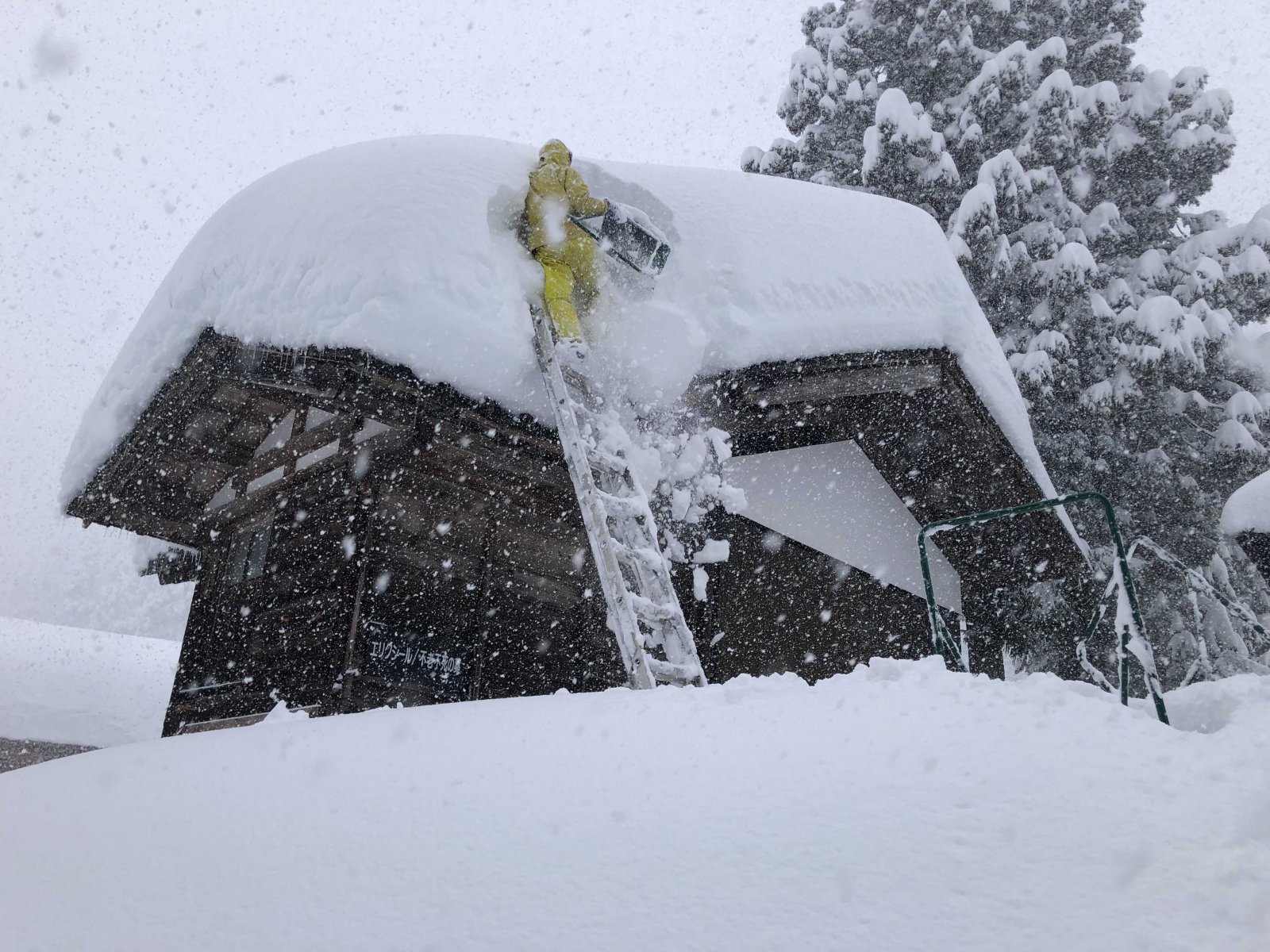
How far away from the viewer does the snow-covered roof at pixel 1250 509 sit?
4238mm

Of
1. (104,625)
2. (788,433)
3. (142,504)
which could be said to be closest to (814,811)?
(788,433)

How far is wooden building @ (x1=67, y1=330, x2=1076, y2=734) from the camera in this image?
16.3 ft

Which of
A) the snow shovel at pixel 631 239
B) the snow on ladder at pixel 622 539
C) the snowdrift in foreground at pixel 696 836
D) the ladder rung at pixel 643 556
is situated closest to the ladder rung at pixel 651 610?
the snow on ladder at pixel 622 539

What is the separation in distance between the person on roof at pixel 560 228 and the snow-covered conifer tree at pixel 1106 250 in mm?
7070

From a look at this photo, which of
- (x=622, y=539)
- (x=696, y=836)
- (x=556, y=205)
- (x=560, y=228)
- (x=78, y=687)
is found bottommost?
(x=696, y=836)

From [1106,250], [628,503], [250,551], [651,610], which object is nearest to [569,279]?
[628,503]

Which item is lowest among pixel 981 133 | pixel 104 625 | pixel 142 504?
pixel 142 504

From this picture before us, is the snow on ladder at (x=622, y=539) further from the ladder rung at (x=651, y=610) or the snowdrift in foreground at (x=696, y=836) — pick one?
the snowdrift in foreground at (x=696, y=836)

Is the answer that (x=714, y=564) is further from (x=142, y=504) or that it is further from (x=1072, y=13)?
(x=1072, y=13)

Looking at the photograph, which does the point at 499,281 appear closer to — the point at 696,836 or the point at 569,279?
the point at 569,279

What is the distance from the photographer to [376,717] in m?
2.97

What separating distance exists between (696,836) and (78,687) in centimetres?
2789

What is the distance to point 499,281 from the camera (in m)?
4.61

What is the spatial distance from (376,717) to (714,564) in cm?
319
